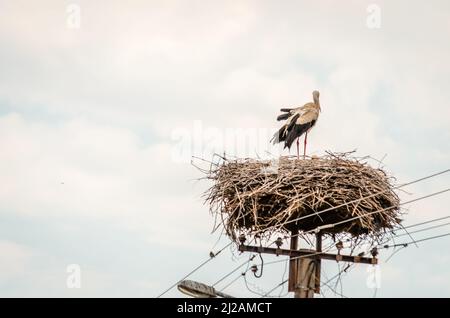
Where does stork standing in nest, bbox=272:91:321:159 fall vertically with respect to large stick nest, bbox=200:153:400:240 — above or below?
above

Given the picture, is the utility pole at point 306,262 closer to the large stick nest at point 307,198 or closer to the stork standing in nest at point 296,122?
the large stick nest at point 307,198

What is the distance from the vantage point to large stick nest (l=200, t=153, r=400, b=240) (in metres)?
9.70

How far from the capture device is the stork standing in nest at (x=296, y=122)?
483 inches

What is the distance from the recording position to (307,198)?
9.69 metres

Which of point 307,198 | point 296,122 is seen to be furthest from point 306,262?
point 296,122

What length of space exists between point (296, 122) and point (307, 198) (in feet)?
9.64

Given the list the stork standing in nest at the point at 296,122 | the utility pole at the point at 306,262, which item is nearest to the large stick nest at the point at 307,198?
the utility pole at the point at 306,262

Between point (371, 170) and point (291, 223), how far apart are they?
54.9 inches

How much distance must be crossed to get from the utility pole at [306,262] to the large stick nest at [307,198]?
31 cm

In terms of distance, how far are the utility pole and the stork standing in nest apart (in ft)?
Result: 8.99

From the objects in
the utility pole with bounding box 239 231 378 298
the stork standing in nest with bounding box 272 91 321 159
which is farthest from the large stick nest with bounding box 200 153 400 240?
the stork standing in nest with bounding box 272 91 321 159

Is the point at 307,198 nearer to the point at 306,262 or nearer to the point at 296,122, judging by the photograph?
the point at 306,262

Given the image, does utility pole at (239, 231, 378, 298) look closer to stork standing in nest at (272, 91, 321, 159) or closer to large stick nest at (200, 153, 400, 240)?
large stick nest at (200, 153, 400, 240)
